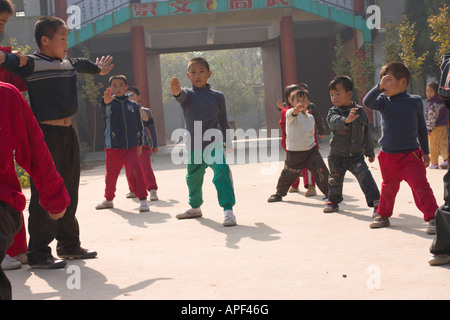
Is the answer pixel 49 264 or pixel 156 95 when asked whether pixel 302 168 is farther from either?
pixel 156 95

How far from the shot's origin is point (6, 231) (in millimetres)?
2516

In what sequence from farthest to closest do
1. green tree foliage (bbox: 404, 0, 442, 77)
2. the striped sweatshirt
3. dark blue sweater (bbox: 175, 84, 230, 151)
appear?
green tree foliage (bbox: 404, 0, 442, 77) → dark blue sweater (bbox: 175, 84, 230, 151) → the striped sweatshirt

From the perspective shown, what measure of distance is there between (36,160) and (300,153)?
505 cm

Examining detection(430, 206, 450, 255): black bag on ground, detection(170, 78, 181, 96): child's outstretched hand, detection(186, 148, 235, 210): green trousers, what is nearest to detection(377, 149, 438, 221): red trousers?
detection(430, 206, 450, 255): black bag on ground

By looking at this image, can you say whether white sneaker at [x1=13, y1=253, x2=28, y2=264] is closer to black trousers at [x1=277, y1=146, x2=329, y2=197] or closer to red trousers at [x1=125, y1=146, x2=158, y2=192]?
black trousers at [x1=277, y1=146, x2=329, y2=197]

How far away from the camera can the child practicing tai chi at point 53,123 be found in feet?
14.4

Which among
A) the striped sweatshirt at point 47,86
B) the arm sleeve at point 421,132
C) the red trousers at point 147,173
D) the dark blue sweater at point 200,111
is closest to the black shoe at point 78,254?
the striped sweatshirt at point 47,86

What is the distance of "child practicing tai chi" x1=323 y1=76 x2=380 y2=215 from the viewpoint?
240 inches

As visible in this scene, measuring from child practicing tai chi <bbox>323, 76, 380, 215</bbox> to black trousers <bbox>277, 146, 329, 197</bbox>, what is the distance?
105cm

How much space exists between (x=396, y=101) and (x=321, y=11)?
16187 mm

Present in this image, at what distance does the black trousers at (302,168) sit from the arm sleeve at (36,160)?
15.6ft

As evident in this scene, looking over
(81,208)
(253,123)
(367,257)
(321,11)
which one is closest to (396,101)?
(367,257)

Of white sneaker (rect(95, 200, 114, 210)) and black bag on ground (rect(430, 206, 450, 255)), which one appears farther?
white sneaker (rect(95, 200, 114, 210))

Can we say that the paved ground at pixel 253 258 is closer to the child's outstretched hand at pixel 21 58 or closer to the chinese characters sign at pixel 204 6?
the child's outstretched hand at pixel 21 58
